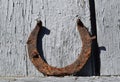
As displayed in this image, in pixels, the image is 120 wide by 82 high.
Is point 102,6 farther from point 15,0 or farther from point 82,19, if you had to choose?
point 15,0

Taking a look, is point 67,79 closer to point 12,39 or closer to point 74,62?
point 74,62

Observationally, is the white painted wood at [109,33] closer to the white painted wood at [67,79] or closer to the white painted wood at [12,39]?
the white painted wood at [67,79]

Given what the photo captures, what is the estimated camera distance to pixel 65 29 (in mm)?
1823

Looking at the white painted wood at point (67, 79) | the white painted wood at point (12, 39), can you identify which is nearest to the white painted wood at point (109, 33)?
the white painted wood at point (67, 79)

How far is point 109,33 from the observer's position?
179 cm

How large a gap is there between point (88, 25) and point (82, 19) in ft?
0.11

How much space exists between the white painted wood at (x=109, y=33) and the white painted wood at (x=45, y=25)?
51 millimetres

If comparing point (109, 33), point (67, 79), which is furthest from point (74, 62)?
point (109, 33)

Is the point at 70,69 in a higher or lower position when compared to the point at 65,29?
lower

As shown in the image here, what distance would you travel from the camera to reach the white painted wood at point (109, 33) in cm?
177

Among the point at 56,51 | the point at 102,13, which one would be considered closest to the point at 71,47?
the point at 56,51

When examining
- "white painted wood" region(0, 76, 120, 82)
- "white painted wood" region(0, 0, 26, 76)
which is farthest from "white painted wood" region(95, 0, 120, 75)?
"white painted wood" region(0, 0, 26, 76)

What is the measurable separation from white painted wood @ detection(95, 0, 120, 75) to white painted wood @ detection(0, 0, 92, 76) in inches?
2.0

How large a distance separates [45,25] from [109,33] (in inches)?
10.1
